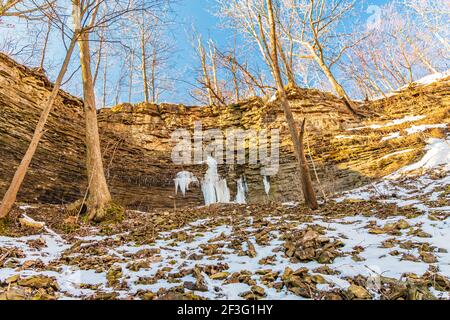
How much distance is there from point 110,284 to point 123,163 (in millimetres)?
10291

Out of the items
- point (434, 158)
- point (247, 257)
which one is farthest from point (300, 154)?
point (434, 158)

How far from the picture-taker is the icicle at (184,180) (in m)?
13.3

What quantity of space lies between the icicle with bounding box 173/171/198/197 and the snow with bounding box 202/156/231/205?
69 cm

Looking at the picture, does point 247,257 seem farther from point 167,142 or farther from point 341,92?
point 341,92

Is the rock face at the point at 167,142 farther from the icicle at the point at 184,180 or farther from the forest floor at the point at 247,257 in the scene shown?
the forest floor at the point at 247,257

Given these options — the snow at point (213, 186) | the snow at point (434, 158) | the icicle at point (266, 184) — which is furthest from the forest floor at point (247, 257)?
the snow at point (213, 186)

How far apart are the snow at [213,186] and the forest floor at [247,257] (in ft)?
23.3

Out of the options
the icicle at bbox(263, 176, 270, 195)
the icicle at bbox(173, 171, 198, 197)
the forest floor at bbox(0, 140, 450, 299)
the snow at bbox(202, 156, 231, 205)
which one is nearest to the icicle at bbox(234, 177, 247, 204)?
the snow at bbox(202, 156, 231, 205)

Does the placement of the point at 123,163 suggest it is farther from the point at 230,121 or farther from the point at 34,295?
the point at 34,295

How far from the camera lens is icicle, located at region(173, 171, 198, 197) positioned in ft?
43.5

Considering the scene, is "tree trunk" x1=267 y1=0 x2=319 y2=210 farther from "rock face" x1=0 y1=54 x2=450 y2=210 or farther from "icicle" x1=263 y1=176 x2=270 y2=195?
"icicle" x1=263 y1=176 x2=270 y2=195

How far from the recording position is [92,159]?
25.1 ft

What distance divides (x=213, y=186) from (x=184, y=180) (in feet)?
5.20
